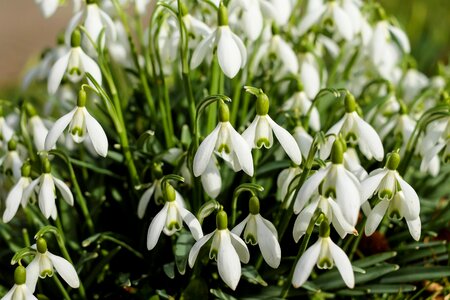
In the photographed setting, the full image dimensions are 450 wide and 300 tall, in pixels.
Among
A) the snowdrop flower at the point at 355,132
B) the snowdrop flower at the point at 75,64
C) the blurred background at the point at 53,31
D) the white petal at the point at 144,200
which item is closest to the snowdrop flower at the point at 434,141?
the snowdrop flower at the point at 355,132

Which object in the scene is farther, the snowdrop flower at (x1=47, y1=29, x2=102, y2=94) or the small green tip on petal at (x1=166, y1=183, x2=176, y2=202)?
the snowdrop flower at (x1=47, y1=29, x2=102, y2=94)

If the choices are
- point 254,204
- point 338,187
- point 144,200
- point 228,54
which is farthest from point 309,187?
point 144,200

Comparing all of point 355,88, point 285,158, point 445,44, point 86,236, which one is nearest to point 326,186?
point 285,158

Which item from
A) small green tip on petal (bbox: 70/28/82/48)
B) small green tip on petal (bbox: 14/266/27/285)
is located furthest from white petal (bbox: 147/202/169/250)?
small green tip on petal (bbox: 70/28/82/48)

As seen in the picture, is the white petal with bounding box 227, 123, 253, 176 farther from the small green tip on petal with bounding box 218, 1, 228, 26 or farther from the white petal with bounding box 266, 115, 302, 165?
the small green tip on petal with bounding box 218, 1, 228, 26

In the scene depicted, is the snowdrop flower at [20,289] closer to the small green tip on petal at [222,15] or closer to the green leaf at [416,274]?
the small green tip on petal at [222,15]

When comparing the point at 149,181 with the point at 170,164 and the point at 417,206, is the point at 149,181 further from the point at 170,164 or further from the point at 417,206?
the point at 417,206

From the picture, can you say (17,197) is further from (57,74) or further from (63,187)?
(57,74)
